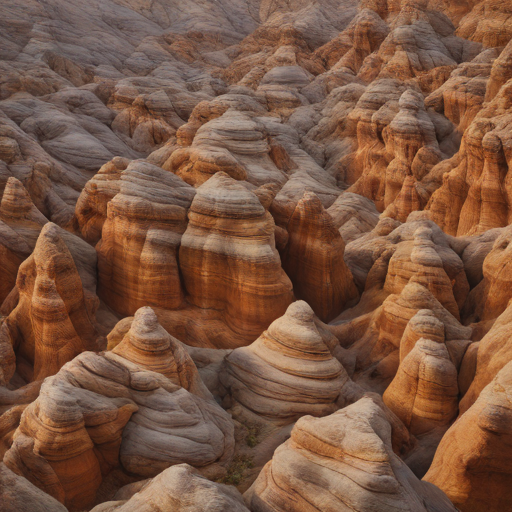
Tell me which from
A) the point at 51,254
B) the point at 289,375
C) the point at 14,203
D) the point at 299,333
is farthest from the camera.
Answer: the point at 14,203

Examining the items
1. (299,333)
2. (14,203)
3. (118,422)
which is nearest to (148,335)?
(118,422)

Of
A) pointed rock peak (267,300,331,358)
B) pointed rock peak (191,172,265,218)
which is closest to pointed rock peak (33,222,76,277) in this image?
pointed rock peak (191,172,265,218)

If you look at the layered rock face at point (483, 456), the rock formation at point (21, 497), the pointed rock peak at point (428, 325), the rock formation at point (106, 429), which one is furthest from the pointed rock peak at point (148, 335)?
the layered rock face at point (483, 456)

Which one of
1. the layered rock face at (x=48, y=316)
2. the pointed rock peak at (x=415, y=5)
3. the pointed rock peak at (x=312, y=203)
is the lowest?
the layered rock face at (x=48, y=316)

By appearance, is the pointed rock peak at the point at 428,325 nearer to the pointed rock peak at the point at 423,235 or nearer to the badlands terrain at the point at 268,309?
the badlands terrain at the point at 268,309

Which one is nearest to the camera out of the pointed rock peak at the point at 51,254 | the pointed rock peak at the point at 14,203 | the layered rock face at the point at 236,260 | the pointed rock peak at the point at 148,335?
the pointed rock peak at the point at 148,335

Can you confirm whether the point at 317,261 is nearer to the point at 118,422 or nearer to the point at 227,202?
the point at 227,202

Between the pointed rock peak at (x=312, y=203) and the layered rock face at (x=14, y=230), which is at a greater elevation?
the pointed rock peak at (x=312, y=203)
